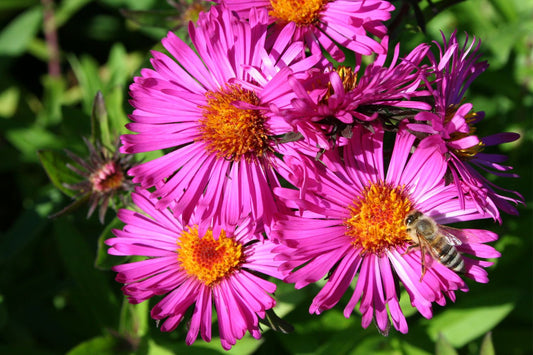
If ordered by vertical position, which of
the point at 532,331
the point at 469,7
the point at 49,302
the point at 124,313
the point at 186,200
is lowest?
the point at 532,331

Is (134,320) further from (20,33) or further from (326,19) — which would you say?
(20,33)

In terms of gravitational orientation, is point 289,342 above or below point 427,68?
below

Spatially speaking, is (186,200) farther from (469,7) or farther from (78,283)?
(469,7)

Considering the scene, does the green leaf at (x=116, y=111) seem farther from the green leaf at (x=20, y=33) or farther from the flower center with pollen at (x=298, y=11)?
the green leaf at (x=20, y=33)

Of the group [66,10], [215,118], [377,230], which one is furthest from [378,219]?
[66,10]

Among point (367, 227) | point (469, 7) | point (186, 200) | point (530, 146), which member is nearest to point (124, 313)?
point (186, 200)

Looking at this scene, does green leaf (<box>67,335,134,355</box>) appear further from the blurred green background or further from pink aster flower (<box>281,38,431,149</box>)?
pink aster flower (<box>281,38,431,149</box>)
